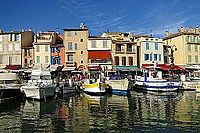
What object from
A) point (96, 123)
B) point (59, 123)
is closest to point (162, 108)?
point (96, 123)

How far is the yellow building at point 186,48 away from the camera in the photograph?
78.7m

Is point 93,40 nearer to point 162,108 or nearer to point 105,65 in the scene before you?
point 105,65

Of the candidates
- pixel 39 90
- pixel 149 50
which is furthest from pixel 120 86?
pixel 149 50

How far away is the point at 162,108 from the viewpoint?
113 feet

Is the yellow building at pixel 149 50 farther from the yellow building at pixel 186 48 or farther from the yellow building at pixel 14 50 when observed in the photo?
the yellow building at pixel 14 50

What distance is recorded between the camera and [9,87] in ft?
137

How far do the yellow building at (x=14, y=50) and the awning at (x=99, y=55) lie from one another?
46.6 feet

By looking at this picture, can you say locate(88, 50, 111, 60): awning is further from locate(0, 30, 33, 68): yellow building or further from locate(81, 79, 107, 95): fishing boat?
locate(81, 79, 107, 95): fishing boat

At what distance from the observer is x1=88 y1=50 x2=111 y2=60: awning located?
70938 mm

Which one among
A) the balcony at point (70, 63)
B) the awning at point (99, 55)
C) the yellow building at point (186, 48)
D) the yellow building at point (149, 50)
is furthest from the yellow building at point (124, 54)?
the yellow building at point (186, 48)

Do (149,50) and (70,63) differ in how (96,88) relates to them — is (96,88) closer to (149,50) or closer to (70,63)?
(70,63)

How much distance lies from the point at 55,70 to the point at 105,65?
1176cm

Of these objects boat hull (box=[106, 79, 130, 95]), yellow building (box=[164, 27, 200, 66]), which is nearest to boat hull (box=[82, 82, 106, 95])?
boat hull (box=[106, 79, 130, 95])

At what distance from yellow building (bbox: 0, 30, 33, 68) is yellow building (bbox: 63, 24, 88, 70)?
889 centimetres
